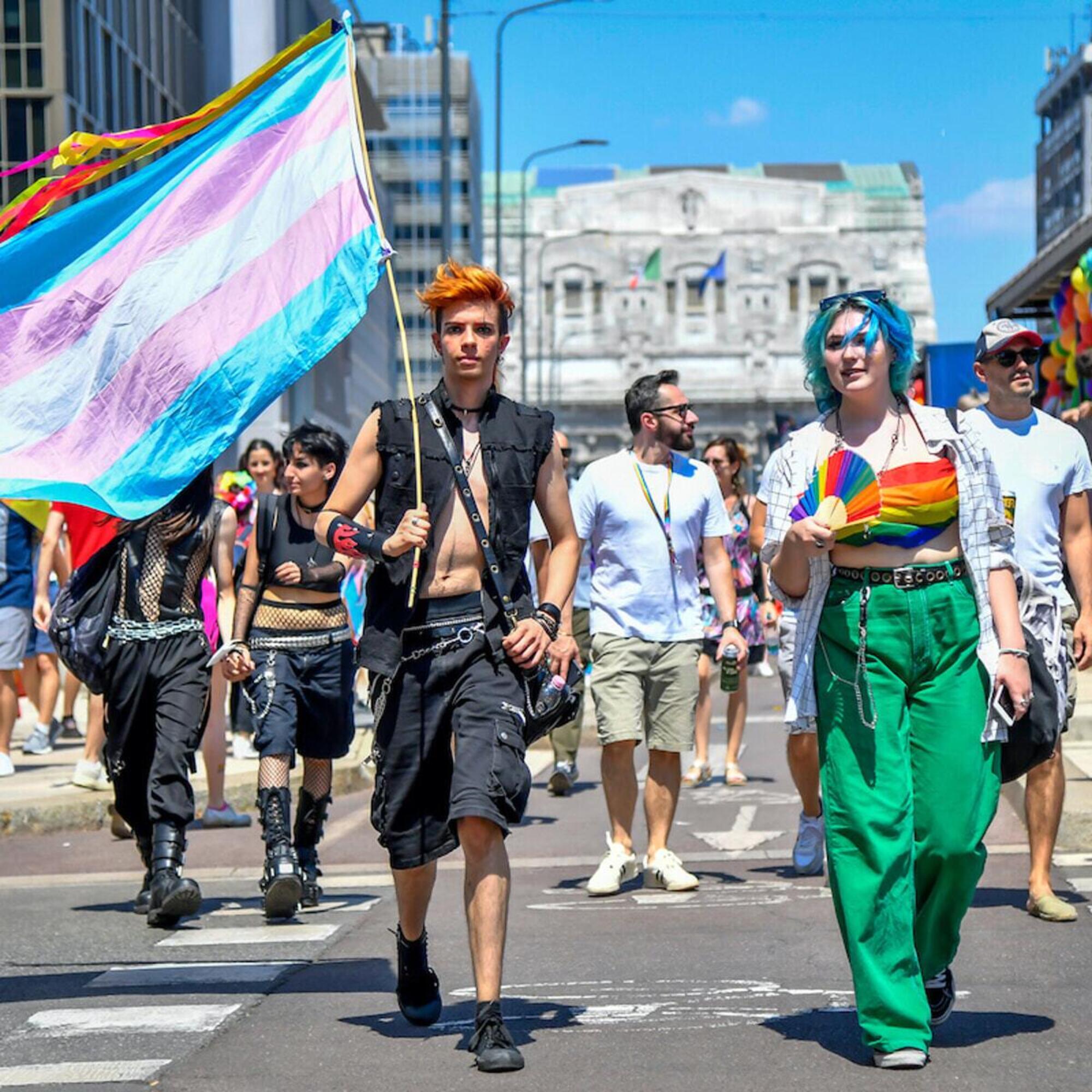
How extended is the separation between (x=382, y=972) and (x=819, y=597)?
203cm

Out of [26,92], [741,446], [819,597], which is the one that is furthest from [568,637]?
[26,92]

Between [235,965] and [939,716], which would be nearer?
[939,716]

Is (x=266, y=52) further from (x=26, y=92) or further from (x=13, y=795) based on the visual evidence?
(x=13, y=795)

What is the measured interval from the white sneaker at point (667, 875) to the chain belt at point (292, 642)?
4.87ft

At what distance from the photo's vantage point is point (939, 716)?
17.4 feet

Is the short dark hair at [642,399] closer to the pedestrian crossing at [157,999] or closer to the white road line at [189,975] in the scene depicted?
the pedestrian crossing at [157,999]

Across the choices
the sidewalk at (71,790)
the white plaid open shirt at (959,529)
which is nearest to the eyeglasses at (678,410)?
the sidewalk at (71,790)

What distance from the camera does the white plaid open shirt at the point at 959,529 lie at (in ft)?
17.7

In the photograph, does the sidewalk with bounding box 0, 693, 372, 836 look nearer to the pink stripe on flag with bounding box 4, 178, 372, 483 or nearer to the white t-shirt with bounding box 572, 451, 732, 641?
the white t-shirt with bounding box 572, 451, 732, 641

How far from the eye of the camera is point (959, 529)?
5.42 metres

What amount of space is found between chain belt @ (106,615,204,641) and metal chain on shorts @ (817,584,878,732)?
3164 mm

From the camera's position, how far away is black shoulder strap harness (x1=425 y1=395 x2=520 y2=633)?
562cm

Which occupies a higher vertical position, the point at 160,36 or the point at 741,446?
the point at 160,36

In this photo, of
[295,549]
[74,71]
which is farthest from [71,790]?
[74,71]
